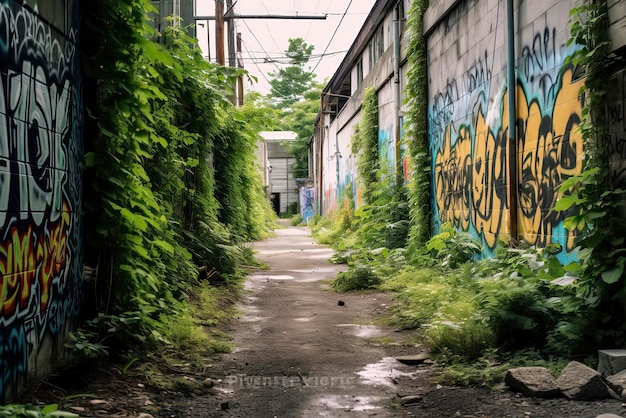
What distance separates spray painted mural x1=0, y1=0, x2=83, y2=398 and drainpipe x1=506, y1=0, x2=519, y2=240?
5.03m

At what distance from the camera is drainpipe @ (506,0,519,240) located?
23.5ft

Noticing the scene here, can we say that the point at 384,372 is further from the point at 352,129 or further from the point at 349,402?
the point at 352,129

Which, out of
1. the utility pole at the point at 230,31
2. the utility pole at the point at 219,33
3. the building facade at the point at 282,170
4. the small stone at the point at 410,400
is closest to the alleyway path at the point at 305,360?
the small stone at the point at 410,400

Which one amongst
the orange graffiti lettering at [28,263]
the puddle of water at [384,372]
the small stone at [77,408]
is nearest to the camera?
the orange graffiti lettering at [28,263]

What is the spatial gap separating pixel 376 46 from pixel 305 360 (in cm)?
1366

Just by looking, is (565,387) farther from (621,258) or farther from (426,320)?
(426,320)

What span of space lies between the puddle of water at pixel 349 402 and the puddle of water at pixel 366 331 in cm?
216

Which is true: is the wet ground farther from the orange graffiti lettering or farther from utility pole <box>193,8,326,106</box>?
utility pole <box>193,8,326,106</box>

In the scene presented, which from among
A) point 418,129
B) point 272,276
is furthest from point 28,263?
point 418,129

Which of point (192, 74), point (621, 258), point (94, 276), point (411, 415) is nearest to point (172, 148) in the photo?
point (192, 74)

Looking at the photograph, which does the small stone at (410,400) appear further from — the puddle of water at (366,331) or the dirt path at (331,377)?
the puddle of water at (366,331)

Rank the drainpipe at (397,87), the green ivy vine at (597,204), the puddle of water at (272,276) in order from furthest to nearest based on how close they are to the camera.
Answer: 1. the drainpipe at (397,87)
2. the puddle of water at (272,276)
3. the green ivy vine at (597,204)

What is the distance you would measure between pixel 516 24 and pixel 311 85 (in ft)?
192

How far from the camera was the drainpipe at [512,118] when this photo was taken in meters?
7.15
